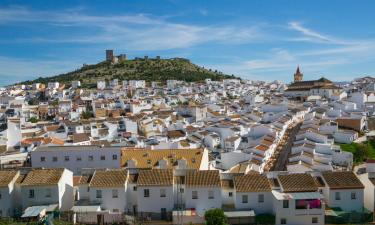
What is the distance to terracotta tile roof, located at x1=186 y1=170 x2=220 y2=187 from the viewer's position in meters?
20.1

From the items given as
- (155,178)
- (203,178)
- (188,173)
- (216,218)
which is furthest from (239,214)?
(155,178)

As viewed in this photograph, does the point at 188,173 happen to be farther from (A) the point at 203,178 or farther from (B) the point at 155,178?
(B) the point at 155,178

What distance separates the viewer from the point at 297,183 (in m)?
20.4

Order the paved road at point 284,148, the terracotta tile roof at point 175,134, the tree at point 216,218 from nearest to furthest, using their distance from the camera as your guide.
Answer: the tree at point 216,218 < the paved road at point 284,148 < the terracotta tile roof at point 175,134

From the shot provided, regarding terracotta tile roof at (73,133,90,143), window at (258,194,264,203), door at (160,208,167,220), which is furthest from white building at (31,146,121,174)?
window at (258,194,264,203)

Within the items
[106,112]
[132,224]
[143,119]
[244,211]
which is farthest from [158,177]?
[106,112]

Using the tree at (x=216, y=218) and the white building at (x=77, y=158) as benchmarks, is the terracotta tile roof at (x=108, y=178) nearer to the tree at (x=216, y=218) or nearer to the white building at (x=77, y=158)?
the tree at (x=216, y=218)

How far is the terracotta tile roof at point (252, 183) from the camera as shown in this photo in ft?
66.0

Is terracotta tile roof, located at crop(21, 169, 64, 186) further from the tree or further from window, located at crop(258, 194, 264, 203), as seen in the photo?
window, located at crop(258, 194, 264, 203)

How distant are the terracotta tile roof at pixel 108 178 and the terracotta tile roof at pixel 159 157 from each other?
14.4ft

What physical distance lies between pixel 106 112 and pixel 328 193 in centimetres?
4509

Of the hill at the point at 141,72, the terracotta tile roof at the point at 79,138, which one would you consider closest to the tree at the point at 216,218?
the terracotta tile roof at the point at 79,138

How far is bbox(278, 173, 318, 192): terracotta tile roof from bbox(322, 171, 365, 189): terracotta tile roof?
90 cm

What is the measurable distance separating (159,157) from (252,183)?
767 centimetres
